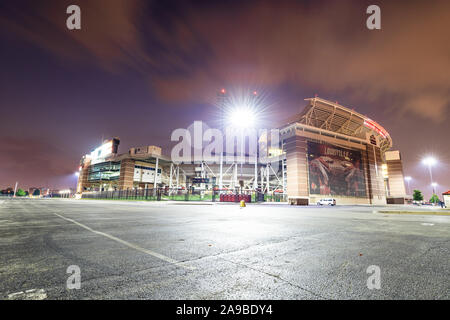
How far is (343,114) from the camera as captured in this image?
167ft

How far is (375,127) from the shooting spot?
59125 millimetres

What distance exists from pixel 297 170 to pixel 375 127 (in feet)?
125

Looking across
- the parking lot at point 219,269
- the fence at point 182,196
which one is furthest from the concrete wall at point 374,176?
the parking lot at point 219,269

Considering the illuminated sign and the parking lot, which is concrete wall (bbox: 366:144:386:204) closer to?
the illuminated sign

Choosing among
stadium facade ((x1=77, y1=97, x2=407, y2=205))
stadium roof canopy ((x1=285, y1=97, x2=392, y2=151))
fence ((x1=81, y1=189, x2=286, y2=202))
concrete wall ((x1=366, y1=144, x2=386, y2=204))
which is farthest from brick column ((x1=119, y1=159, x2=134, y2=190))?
concrete wall ((x1=366, y1=144, x2=386, y2=204))

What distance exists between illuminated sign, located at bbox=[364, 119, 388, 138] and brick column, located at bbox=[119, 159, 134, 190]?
256ft

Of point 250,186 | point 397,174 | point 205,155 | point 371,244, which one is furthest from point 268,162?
point 371,244

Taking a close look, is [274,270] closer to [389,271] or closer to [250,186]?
[389,271]

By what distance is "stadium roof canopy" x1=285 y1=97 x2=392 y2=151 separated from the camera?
1844 inches

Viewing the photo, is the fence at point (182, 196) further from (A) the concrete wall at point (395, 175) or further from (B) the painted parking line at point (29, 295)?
(A) the concrete wall at point (395, 175)

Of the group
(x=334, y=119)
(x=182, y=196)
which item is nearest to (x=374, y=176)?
(x=334, y=119)

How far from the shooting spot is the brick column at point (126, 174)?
7288 centimetres
